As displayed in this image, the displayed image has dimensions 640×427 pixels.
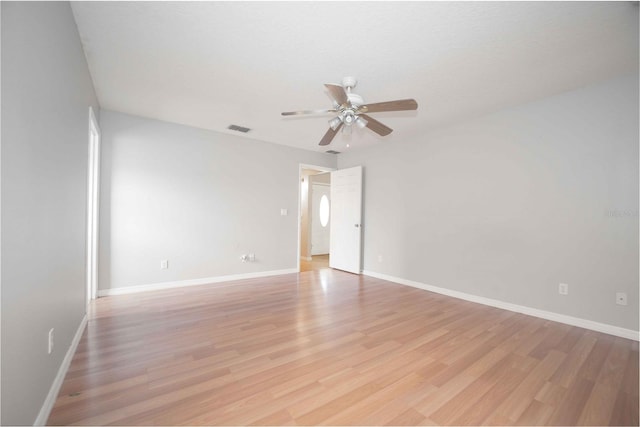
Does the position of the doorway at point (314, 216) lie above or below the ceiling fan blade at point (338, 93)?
below

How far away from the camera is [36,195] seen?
139 centimetres

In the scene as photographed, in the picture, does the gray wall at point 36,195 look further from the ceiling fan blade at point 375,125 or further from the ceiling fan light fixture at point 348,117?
the ceiling fan blade at point 375,125

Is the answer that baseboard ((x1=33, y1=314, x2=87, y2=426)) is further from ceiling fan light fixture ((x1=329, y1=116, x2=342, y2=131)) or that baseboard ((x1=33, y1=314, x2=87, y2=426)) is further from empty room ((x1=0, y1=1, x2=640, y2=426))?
ceiling fan light fixture ((x1=329, y1=116, x2=342, y2=131))

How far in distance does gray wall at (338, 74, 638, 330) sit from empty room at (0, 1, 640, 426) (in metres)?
0.02

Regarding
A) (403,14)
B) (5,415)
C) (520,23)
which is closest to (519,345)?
(520,23)

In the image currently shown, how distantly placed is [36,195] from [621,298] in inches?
184

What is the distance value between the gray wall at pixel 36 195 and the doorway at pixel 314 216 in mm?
5275

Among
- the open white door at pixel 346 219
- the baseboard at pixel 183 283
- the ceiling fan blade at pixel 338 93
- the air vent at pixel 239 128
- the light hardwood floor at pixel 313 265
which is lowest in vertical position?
the light hardwood floor at pixel 313 265

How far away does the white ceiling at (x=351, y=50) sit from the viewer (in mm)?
1872

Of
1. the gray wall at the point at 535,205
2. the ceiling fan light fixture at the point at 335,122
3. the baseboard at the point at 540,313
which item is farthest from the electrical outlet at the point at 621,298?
the ceiling fan light fixture at the point at 335,122

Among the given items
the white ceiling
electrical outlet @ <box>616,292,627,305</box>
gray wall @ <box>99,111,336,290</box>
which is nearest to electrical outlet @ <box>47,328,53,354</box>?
the white ceiling

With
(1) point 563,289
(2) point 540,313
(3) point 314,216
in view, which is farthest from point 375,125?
(3) point 314,216

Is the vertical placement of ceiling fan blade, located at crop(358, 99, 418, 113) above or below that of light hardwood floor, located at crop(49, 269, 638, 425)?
above

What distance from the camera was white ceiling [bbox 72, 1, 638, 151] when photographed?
1872mm
